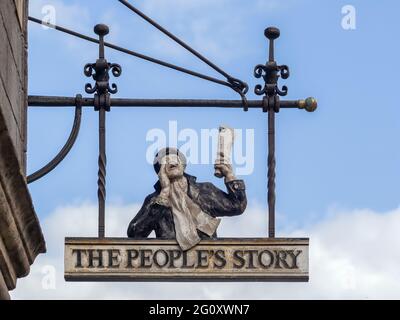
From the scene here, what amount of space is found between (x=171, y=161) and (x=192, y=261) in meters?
1.15

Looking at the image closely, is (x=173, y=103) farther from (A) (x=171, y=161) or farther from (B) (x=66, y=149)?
(B) (x=66, y=149)

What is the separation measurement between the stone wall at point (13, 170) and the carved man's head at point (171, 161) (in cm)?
358

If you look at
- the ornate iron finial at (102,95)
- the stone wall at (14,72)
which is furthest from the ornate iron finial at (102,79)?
the stone wall at (14,72)

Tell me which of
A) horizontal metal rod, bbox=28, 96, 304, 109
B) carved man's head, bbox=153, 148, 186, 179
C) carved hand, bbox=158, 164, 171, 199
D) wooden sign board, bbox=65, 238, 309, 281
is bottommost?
wooden sign board, bbox=65, 238, 309, 281

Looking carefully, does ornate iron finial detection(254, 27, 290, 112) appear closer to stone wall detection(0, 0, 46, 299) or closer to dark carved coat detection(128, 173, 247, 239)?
dark carved coat detection(128, 173, 247, 239)

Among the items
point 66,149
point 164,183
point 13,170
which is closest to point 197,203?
point 164,183

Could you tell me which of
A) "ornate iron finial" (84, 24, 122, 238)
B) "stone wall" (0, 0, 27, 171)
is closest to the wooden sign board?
"ornate iron finial" (84, 24, 122, 238)

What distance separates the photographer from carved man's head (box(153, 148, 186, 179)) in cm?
1962

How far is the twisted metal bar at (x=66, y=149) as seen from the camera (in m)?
17.9

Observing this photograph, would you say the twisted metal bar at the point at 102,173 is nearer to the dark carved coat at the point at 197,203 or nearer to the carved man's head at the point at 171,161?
the dark carved coat at the point at 197,203

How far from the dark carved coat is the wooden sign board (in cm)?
27

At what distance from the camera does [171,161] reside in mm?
19656

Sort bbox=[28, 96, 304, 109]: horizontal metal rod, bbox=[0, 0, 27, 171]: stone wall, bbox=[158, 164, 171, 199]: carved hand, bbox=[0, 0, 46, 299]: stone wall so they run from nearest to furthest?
bbox=[0, 0, 46, 299]: stone wall → bbox=[0, 0, 27, 171]: stone wall → bbox=[28, 96, 304, 109]: horizontal metal rod → bbox=[158, 164, 171, 199]: carved hand
